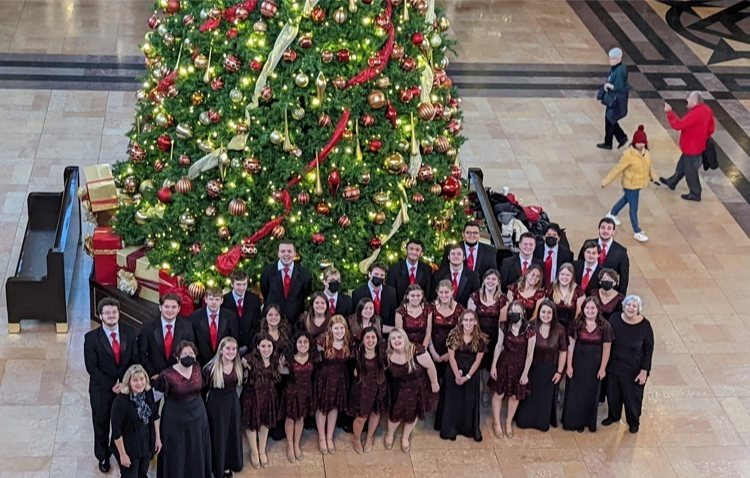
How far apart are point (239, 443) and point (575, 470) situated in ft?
9.16

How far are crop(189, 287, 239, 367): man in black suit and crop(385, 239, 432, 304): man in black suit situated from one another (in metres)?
1.61

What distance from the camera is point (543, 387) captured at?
33.7 ft

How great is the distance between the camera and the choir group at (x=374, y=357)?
9172 mm

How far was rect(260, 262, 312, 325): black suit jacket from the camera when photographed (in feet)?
34.0

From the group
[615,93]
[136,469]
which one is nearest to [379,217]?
[136,469]

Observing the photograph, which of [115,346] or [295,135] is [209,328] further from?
[295,135]

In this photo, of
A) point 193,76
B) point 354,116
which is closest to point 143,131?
point 193,76

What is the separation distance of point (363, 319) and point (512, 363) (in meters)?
1.33

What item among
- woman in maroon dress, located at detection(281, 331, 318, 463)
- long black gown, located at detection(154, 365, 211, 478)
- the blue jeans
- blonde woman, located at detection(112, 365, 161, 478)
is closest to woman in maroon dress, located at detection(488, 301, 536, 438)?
woman in maroon dress, located at detection(281, 331, 318, 463)

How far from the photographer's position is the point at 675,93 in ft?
57.3

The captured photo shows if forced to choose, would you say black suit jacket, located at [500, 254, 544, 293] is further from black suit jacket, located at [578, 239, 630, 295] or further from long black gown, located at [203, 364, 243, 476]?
long black gown, located at [203, 364, 243, 476]

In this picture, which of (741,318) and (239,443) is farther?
(741,318)

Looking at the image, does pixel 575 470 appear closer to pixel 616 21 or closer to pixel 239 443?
pixel 239 443

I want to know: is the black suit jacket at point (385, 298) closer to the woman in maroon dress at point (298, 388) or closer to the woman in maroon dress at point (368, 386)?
the woman in maroon dress at point (368, 386)
